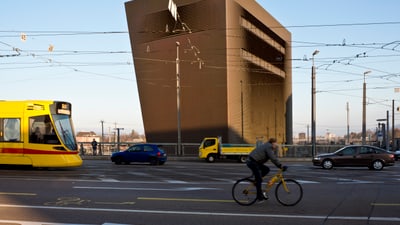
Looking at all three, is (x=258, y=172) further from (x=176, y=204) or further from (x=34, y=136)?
(x=34, y=136)

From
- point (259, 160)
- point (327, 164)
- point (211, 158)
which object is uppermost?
point (259, 160)

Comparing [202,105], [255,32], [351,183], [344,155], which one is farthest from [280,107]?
[351,183]

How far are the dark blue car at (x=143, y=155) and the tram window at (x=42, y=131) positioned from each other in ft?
31.0

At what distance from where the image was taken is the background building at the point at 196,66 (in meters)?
47.6

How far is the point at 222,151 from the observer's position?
32.4m

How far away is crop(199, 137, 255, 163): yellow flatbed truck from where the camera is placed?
106ft

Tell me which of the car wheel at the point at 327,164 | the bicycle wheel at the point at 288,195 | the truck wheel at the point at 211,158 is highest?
the bicycle wheel at the point at 288,195

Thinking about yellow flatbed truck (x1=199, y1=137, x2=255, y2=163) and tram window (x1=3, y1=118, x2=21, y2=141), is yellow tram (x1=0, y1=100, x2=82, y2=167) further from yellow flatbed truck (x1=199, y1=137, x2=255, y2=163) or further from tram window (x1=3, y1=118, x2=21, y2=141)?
yellow flatbed truck (x1=199, y1=137, x2=255, y2=163)

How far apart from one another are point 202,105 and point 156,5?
11.8m

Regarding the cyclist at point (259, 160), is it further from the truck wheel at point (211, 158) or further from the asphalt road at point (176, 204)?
the truck wheel at point (211, 158)

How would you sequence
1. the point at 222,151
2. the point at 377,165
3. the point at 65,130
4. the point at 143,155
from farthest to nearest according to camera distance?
the point at 222,151
the point at 143,155
the point at 377,165
the point at 65,130

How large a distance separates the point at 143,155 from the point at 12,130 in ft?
33.2

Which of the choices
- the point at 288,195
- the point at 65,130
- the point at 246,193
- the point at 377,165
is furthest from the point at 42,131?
the point at 377,165

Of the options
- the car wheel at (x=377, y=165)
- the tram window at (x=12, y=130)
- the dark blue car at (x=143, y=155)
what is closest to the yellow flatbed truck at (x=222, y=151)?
the dark blue car at (x=143, y=155)
